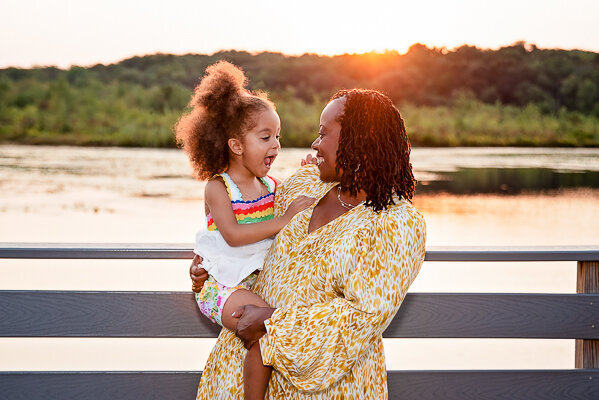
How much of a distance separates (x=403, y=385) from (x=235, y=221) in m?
0.88

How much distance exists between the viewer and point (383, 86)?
26688mm

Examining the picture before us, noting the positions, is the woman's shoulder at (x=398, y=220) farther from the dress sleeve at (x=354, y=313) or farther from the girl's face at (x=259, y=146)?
the girl's face at (x=259, y=146)

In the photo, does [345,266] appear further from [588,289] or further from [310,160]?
[588,289]

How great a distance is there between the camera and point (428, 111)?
29125 millimetres

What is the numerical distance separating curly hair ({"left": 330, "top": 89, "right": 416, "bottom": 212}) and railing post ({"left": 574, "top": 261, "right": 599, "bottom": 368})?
1039mm

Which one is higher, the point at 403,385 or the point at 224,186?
the point at 224,186

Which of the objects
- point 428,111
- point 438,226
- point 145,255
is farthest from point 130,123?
point 145,255

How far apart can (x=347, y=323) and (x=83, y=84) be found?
30.4m

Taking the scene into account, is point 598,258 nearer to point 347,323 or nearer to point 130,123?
point 347,323

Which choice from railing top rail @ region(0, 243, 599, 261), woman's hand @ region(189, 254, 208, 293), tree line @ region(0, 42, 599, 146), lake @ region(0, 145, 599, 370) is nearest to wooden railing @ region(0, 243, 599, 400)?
railing top rail @ region(0, 243, 599, 261)

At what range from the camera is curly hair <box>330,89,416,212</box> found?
1944mm

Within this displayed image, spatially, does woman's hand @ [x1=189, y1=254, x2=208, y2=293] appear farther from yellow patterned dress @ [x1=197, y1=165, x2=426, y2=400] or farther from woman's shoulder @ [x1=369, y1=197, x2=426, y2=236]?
woman's shoulder @ [x1=369, y1=197, x2=426, y2=236]

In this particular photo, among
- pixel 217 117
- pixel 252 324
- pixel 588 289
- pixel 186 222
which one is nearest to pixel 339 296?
pixel 252 324

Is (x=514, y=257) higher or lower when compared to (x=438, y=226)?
higher
